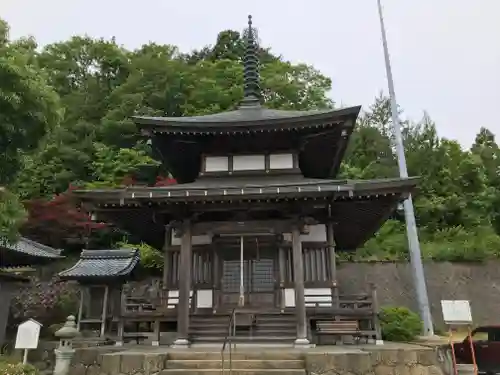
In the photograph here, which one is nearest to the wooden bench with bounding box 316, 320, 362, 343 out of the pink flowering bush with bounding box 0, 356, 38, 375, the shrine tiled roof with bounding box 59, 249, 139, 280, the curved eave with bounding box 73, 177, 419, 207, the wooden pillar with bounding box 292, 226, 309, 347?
the wooden pillar with bounding box 292, 226, 309, 347

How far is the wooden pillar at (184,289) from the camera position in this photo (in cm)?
1139

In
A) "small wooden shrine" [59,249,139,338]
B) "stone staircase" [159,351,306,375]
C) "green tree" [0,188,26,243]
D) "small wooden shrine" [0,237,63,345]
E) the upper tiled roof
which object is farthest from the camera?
"small wooden shrine" [59,249,139,338]

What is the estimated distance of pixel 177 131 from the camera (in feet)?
44.5

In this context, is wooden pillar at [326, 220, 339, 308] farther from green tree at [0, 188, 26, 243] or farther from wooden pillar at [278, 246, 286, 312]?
green tree at [0, 188, 26, 243]

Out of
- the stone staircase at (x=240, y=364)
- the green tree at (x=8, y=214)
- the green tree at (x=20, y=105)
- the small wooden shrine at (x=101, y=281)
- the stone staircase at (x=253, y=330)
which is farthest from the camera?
the small wooden shrine at (x=101, y=281)

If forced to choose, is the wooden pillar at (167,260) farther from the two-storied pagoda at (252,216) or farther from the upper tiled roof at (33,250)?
the upper tiled roof at (33,250)

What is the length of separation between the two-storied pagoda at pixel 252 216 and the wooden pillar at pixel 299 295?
0.09 feet

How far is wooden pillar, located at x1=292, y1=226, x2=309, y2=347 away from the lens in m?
11.0

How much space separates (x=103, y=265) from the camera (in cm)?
1911

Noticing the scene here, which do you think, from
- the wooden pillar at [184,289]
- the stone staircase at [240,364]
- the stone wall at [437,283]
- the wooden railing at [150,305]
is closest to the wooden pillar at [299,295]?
the stone staircase at [240,364]

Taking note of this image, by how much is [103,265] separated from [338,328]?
11651 millimetres

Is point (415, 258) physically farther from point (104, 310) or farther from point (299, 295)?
point (104, 310)

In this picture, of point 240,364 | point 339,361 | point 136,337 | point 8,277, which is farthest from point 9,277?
point 339,361

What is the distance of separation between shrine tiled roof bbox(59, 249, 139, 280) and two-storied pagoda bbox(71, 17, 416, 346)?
4.37 meters
